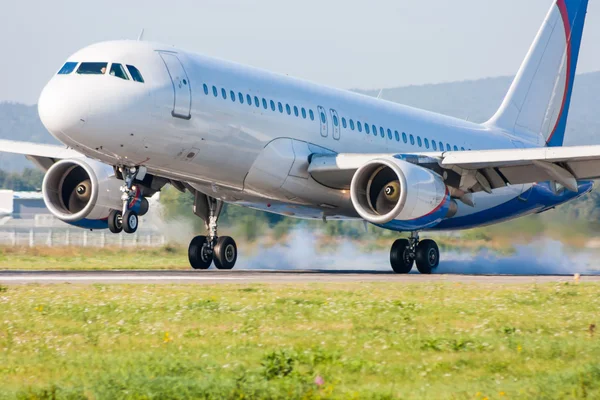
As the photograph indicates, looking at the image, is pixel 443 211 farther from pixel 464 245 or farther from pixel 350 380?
pixel 350 380

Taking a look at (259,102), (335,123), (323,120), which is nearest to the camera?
(259,102)

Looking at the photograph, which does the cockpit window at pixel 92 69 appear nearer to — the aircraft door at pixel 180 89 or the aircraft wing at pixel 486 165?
the aircraft door at pixel 180 89

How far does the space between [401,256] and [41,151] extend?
9.48 meters

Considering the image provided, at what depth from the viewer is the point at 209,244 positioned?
26391 mm

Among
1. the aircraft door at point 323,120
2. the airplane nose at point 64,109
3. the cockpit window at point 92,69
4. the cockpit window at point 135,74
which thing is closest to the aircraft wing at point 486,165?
the aircraft door at point 323,120

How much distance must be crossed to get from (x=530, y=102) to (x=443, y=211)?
1109 centimetres

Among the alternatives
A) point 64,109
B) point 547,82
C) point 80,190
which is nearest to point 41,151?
point 80,190

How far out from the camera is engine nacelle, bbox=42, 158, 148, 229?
941 inches

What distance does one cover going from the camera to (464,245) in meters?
32.2

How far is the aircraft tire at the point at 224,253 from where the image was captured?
2622 cm

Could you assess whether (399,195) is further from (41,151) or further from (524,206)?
(41,151)

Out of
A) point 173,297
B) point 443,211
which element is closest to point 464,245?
point 443,211

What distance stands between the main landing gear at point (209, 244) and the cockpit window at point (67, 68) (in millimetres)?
6290

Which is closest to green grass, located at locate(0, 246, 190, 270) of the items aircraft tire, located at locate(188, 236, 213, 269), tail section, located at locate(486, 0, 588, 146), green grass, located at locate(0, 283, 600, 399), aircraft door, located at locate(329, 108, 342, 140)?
aircraft tire, located at locate(188, 236, 213, 269)
